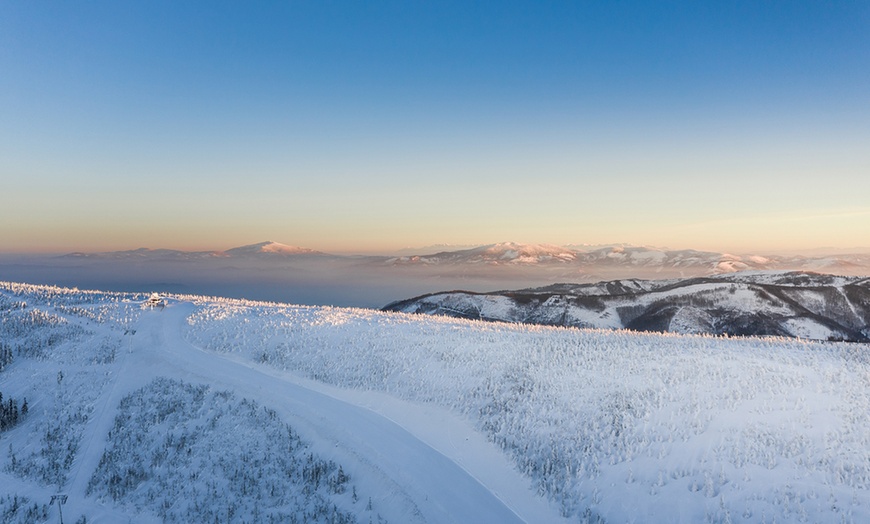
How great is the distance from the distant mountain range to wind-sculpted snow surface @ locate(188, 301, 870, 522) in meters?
58.5

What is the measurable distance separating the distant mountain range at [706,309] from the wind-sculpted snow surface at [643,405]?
192 feet

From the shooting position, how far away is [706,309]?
3314 inches

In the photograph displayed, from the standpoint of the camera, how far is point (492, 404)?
71.1ft

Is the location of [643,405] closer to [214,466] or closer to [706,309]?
[214,466]

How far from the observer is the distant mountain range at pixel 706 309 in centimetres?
7681

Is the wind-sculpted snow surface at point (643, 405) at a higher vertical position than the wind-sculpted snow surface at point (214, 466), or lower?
higher

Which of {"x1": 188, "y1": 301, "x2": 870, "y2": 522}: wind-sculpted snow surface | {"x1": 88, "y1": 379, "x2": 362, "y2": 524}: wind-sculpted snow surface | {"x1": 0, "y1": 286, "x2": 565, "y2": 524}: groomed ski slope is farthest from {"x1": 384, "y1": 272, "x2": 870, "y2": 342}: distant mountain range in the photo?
{"x1": 88, "y1": 379, "x2": 362, "y2": 524}: wind-sculpted snow surface

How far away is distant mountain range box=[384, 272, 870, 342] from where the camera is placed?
252 feet

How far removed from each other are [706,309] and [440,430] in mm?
82624

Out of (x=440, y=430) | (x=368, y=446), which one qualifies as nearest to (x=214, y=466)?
(x=368, y=446)

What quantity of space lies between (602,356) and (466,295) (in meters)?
78.8

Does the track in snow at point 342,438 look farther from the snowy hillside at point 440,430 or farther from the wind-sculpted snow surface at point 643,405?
the wind-sculpted snow surface at point 643,405

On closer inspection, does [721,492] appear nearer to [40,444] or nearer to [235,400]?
[235,400]

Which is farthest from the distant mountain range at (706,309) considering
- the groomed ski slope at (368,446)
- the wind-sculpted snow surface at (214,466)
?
the wind-sculpted snow surface at (214,466)
